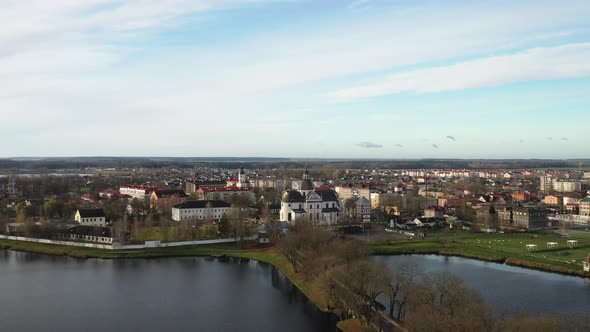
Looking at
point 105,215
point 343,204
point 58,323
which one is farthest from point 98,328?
point 343,204

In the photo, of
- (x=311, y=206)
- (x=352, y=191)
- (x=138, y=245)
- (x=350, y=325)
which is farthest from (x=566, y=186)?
(x=350, y=325)

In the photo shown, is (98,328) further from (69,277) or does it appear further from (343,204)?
(343,204)

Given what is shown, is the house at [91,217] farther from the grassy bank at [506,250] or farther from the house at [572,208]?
the house at [572,208]

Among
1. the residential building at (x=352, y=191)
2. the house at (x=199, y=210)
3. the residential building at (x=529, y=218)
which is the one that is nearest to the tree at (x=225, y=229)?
the house at (x=199, y=210)

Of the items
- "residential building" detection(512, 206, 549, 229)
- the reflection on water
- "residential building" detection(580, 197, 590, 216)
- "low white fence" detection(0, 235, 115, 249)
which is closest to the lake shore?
"residential building" detection(512, 206, 549, 229)

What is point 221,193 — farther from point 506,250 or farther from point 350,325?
point 350,325
